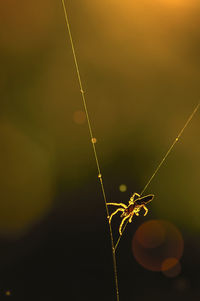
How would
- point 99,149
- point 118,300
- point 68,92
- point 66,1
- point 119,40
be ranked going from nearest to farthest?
point 66,1 < point 119,40 < point 68,92 < point 99,149 < point 118,300

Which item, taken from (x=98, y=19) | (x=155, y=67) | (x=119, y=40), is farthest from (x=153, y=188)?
(x=98, y=19)

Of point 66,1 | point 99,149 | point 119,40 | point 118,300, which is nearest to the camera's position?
point 66,1

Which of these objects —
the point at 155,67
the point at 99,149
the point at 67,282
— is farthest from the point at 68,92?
the point at 67,282

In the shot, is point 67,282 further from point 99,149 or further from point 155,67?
point 155,67

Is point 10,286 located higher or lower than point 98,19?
lower

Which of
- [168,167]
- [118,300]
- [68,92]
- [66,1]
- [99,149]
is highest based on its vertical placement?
[66,1]

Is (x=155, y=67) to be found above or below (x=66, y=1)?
below

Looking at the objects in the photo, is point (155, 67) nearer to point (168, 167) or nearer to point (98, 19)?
point (98, 19)

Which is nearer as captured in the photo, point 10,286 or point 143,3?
point 143,3

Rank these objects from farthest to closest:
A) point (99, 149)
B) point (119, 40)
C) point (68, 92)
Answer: point (99, 149) < point (68, 92) < point (119, 40)

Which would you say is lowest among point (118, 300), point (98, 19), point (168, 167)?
point (118, 300)
